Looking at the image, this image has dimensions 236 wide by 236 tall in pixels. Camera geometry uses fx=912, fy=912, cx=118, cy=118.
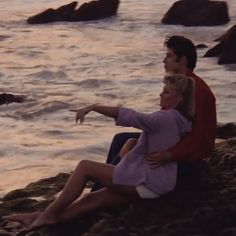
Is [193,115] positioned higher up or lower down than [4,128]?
higher up

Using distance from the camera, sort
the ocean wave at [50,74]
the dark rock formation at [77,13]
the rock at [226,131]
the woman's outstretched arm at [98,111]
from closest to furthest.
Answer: the woman's outstretched arm at [98,111]
the rock at [226,131]
the ocean wave at [50,74]
the dark rock formation at [77,13]

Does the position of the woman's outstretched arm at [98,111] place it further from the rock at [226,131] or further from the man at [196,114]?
the rock at [226,131]

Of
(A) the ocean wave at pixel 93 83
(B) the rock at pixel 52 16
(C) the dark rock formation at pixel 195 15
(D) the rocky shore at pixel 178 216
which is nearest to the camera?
(D) the rocky shore at pixel 178 216

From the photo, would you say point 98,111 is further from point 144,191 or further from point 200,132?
point 200,132


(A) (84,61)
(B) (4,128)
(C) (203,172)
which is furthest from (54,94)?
(C) (203,172)

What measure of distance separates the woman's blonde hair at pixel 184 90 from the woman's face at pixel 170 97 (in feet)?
0.06

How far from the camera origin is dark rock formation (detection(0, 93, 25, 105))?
598 inches

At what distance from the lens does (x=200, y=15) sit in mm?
28219

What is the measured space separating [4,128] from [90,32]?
14.1 meters

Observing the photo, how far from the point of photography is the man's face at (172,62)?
18.7ft

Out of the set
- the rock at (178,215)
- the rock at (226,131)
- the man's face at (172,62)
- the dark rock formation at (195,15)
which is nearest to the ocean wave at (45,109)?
the rock at (226,131)

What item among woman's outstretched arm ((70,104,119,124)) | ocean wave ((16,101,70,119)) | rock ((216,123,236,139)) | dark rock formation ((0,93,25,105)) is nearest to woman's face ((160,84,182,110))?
woman's outstretched arm ((70,104,119,124))

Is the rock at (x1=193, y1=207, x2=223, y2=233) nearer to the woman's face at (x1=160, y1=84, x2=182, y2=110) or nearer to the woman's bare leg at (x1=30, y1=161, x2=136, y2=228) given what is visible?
the woman's bare leg at (x1=30, y1=161, x2=136, y2=228)

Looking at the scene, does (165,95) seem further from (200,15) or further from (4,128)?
(200,15)
